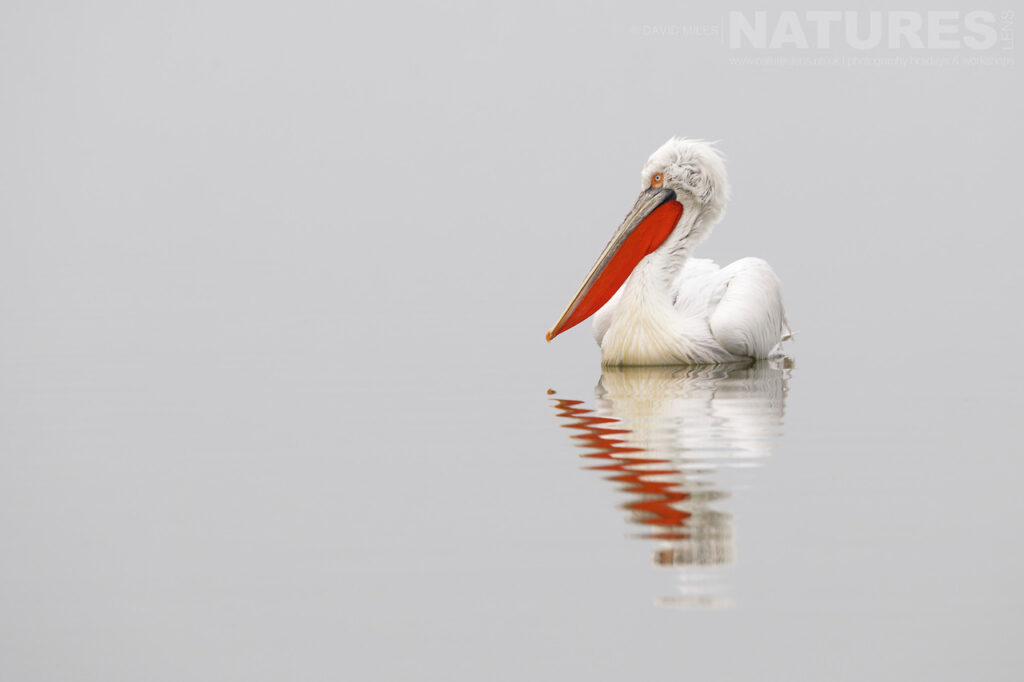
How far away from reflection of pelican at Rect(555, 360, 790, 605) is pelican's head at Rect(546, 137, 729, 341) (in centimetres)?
70

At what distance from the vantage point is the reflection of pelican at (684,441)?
3641 mm

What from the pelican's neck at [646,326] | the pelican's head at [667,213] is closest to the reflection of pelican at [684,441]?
the pelican's neck at [646,326]

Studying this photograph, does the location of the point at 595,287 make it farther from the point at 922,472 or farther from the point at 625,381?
the point at 922,472

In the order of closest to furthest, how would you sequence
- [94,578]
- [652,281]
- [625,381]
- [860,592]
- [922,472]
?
[860,592]
[94,578]
[922,472]
[625,381]
[652,281]

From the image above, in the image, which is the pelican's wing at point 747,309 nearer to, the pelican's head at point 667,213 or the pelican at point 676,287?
the pelican at point 676,287

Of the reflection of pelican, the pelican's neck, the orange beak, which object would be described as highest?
the orange beak

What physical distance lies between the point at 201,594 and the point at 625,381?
4.27 m

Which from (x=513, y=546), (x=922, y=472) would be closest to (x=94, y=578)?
(x=513, y=546)

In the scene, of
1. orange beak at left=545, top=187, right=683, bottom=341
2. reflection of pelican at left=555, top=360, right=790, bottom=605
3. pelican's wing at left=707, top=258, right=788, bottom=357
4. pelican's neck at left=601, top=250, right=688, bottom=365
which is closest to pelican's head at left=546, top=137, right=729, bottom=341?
orange beak at left=545, top=187, right=683, bottom=341

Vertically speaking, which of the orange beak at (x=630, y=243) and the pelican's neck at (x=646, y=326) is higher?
the orange beak at (x=630, y=243)

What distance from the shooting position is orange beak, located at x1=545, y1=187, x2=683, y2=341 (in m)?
8.25

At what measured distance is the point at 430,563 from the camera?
3549 millimetres

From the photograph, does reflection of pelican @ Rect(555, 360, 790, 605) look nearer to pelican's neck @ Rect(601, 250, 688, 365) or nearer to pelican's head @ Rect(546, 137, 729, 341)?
pelican's neck @ Rect(601, 250, 688, 365)

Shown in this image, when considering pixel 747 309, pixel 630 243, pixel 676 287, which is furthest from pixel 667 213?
pixel 747 309
